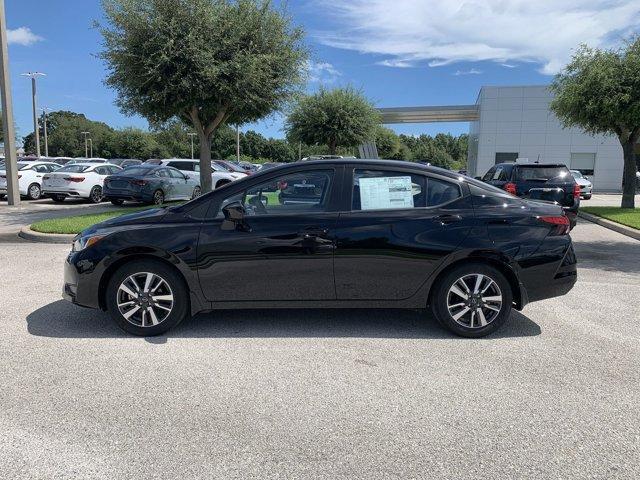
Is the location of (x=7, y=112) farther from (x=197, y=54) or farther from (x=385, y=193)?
(x=385, y=193)

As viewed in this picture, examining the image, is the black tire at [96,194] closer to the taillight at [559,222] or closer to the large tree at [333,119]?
the large tree at [333,119]

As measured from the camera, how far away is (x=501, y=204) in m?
4.80

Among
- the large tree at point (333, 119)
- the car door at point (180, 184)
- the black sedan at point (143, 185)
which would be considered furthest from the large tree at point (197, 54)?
the large tree at point (333, 119)

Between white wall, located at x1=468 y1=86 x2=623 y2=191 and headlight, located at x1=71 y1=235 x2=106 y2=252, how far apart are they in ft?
112

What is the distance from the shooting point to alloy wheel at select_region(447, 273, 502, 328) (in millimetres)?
4684

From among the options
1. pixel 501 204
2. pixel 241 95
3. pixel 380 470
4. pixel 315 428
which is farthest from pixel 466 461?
pixel 241 95

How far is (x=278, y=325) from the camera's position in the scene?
508cm

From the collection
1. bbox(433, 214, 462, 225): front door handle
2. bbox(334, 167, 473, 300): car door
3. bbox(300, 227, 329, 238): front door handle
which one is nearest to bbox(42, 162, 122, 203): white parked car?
bbox(300, 227, 329, 238): front door handle

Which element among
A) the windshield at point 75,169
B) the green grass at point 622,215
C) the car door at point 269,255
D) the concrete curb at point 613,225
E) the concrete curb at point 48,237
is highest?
the windshield at point 75,169

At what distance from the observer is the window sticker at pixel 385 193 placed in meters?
Result: 4.78

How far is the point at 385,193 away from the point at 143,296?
2.42 m

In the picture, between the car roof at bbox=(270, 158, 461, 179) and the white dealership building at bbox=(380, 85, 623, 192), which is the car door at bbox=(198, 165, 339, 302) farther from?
the white dealership building at bbox=(380, 85, 623, 192)

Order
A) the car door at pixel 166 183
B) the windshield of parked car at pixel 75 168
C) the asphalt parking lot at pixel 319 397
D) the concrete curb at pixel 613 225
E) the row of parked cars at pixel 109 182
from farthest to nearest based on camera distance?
the windshield of parked car at pixel 75 168, the car door at pixel 166 183, the row of parked cars at pixel 109 182, the concrete curb at pixel 613 225, the asphalt parking lot at pixel 319 397

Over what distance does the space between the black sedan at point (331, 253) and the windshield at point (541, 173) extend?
7473 millimetres
